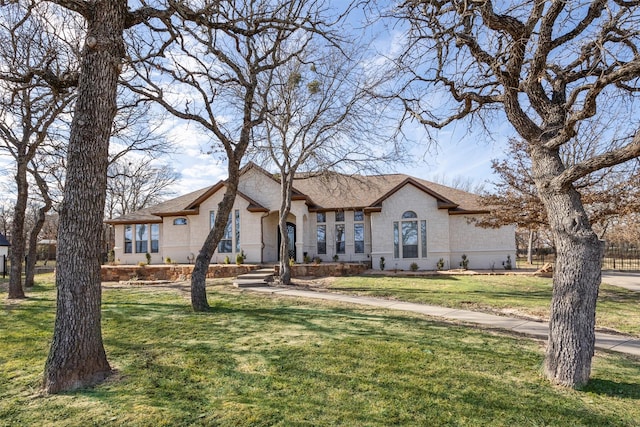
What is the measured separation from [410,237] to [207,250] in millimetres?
13892

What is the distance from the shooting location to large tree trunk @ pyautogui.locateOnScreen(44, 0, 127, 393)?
15.3ft

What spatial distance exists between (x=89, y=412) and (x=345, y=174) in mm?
13587

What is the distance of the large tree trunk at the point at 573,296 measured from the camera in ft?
15.2

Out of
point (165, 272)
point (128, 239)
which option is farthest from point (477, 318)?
point (128, 239)

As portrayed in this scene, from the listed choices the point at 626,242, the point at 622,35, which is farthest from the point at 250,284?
the point at 626,242

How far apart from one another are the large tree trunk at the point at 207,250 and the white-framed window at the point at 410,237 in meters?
13.1

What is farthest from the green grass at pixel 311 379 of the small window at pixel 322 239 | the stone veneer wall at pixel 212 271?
the small window at pixel 322 239

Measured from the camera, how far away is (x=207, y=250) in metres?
9.70

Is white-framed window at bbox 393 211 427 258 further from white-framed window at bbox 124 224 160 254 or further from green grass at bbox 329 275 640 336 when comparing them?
white-framed window at bbox 124 224 160 254

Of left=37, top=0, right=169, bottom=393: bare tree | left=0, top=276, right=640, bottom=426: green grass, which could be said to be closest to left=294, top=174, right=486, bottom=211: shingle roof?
left=0, top=276, right=640, bottom=426: green grass

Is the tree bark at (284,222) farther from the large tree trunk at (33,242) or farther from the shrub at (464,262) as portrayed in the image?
the shrub at (464,262)

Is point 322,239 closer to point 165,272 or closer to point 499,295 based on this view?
point 165,272

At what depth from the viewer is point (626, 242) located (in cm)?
3466

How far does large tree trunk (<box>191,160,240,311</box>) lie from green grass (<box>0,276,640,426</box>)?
1343 millimetres
